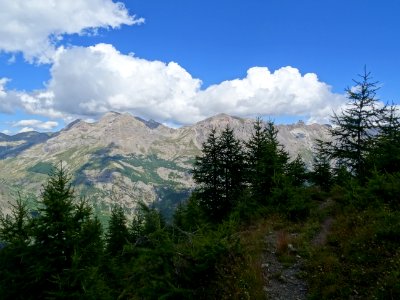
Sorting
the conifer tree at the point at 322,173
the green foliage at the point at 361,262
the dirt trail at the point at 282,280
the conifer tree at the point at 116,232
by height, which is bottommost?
the conifer tree at the point at 116,232

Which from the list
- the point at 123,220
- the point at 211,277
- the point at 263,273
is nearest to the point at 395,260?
→ the point at 263,273

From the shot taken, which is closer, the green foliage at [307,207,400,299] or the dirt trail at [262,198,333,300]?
the green foliage at [307,207,400,299]

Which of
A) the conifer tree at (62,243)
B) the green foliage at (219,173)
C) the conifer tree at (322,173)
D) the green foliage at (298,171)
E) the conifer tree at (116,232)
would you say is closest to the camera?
the conifer tree at (62,243)

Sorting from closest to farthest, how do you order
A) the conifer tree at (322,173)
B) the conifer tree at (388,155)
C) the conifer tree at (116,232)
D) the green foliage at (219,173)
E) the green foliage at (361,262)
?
the green foliage at (361,262)
the conifer tree at (388,155)
the conifer tree at (322,173)
the green foliage at (219,173)
the conifer tree at (116,232)

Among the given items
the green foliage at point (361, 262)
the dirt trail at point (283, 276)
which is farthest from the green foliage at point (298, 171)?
the green foliage at point (361, 262)

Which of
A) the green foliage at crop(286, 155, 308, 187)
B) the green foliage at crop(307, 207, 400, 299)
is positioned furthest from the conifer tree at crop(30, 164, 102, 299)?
the green foliage at crop(286, 155, 308, 187)

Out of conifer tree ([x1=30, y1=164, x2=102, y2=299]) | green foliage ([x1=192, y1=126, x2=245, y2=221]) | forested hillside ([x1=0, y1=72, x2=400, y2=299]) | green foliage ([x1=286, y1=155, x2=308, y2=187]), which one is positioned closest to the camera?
forested hillside ([x1=0, y1=72, x2=400, y2=299])

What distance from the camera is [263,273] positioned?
11859 mm

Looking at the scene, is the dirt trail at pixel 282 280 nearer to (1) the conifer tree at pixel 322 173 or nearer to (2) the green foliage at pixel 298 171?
(2) the green foliage at pixel 298 171

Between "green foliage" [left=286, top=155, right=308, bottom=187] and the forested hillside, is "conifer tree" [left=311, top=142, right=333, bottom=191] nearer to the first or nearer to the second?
"green foliage" [left=286, top=155, right=308, bottom=187]

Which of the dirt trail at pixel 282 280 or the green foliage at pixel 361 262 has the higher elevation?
the green foliage at pixel 361 262

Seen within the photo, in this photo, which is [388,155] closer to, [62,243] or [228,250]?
[228,250]

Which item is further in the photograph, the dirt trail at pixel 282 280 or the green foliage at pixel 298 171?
the green foliage at pixel 298 171

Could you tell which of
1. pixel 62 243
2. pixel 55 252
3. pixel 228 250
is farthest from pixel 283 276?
pixel 55 252
